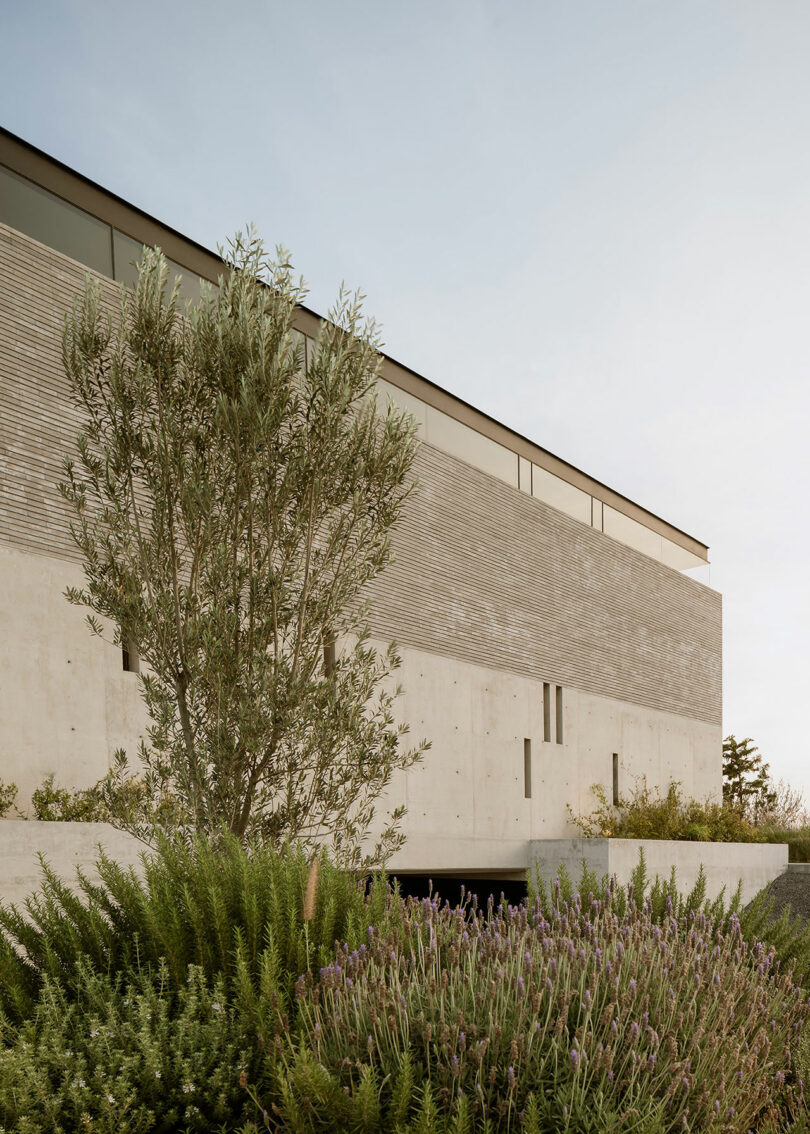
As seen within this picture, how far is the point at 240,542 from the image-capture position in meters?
7.27

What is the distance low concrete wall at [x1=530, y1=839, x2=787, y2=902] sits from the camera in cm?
1446

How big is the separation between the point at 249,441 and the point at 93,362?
5.41 ft

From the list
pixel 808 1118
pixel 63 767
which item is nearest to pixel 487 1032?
pixel 808 1118

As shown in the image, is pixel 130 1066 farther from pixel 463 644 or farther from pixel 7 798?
pixel 463 644

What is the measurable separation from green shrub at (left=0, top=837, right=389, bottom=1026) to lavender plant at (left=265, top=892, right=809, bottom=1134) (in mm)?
236

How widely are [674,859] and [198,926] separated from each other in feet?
43.8

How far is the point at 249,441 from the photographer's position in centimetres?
704

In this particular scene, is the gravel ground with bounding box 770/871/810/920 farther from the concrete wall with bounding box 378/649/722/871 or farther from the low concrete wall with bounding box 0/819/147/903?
the low concrete wall with bounding box 0/819/147/903

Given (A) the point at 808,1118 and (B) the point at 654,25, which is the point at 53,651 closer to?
(A) the point at 808,1118

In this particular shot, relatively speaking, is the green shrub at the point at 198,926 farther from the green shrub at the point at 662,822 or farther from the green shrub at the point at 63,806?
the green shrub at the point at 662,822

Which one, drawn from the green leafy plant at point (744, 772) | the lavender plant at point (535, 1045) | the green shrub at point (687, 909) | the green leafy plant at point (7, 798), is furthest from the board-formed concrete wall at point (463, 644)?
the green leafy plant at point (744, 772)

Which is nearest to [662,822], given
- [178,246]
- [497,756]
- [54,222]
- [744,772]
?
[497,756]

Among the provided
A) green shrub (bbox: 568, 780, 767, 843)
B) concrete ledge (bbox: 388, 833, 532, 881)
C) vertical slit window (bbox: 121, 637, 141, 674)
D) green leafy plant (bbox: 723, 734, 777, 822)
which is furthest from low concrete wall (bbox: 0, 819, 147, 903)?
green leafy plant (bbox: 723, 734, 777, 822)

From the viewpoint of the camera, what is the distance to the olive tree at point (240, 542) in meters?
6.86
